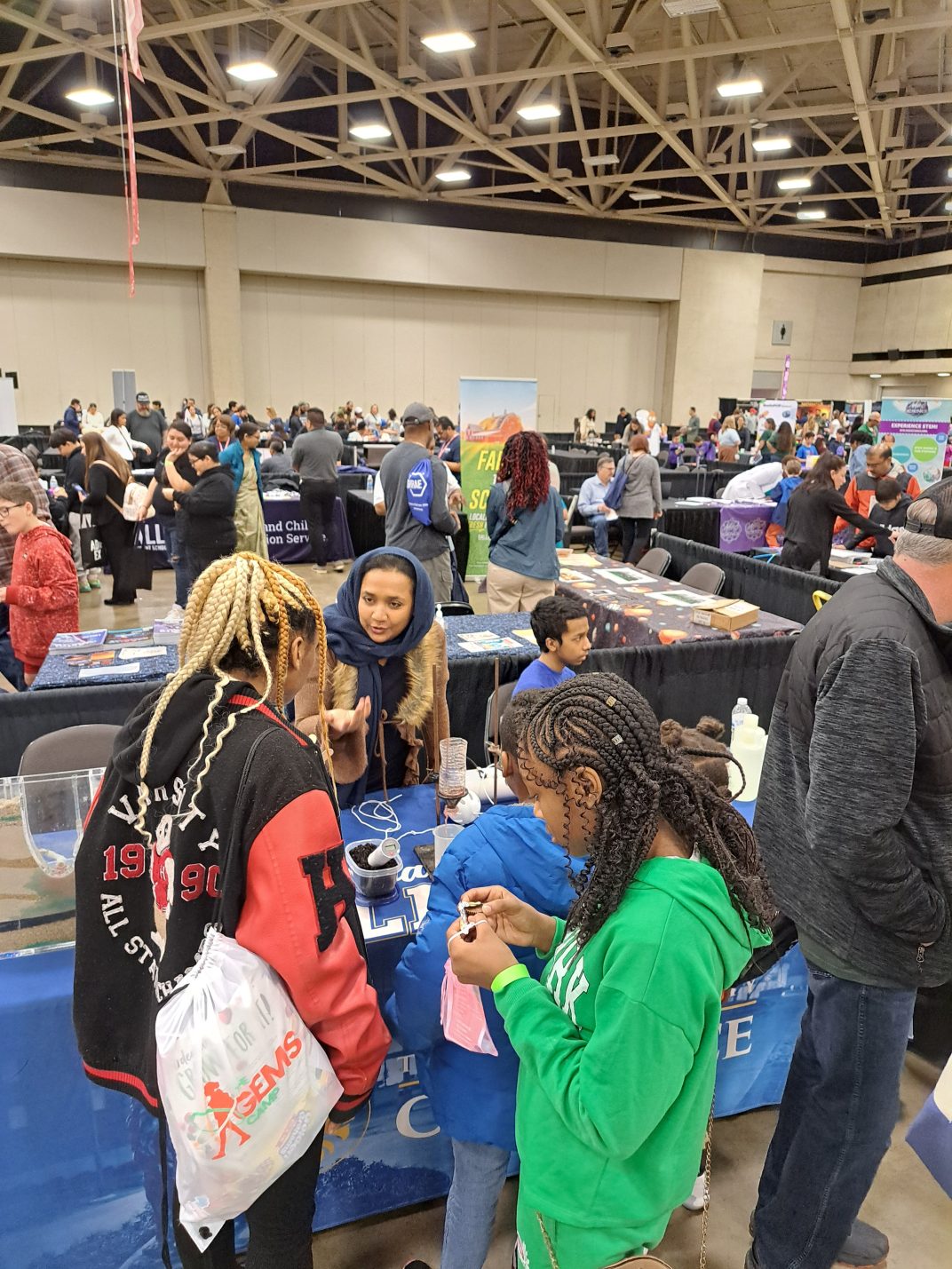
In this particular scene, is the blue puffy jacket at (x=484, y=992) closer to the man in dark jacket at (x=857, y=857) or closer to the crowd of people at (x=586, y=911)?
the crowd of people at (x=586, y=911)

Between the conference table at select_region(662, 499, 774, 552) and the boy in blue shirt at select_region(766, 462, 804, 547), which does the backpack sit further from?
the conference table at select_region(662, 499, 774, 552)

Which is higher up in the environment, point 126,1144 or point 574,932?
point 574,932

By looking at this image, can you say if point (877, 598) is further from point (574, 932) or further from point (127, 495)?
point (127, 495)

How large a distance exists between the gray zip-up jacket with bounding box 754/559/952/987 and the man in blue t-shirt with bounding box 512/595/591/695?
4.00 feet

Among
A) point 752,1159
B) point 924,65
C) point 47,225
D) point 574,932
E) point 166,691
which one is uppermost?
point 924,65

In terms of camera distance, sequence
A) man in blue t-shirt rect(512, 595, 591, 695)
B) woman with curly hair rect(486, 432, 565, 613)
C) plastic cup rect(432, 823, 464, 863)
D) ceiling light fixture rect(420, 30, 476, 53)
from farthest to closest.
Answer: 1. ceiling light fixture rect(420, 30, 476, 53)
2. woman with curly hair rect(486, 432, 565, 613)
3. man in blue t-shirt rect(512, 595, 591, 695)
4. plastic cup rect(432, 823, 464, 863)

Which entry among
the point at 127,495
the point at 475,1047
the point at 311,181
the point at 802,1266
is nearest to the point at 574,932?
the point at 475,1047

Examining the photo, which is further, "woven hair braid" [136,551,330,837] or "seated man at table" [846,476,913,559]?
"seated man at table" [846,476,913,559]

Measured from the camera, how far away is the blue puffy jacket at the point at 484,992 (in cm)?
148

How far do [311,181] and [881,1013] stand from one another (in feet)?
61.1

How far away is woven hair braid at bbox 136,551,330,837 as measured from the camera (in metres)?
1.24

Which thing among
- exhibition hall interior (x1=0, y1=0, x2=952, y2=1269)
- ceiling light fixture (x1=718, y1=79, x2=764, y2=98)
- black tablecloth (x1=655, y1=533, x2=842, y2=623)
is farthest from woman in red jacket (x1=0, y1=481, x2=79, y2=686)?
ceiling light fixture (x1=718, y1=79, x2=764, y2=98)

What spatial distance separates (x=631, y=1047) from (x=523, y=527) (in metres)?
4.27

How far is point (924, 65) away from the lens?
13773 millimetres
